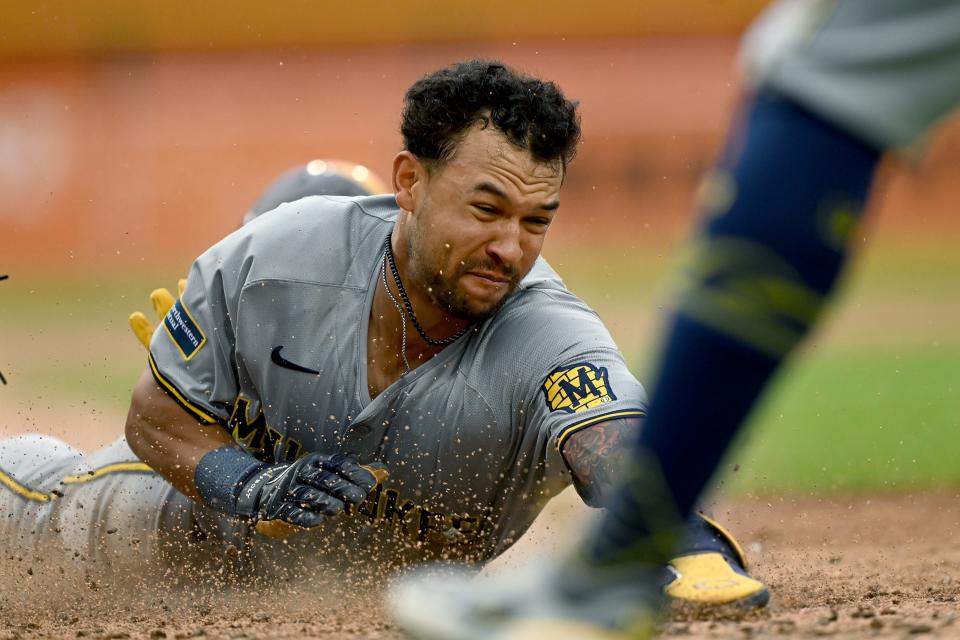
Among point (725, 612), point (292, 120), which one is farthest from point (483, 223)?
point (292, 120)

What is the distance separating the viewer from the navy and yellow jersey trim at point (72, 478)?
3859 mm

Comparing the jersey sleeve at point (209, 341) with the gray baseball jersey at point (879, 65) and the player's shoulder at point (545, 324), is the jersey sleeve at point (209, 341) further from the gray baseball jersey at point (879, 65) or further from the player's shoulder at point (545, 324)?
the gray baseball jersey at point (879, 65)

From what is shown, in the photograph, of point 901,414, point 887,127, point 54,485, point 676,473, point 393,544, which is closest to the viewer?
point 887,127

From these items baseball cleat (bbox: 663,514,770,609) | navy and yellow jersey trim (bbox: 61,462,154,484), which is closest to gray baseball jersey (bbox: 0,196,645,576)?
baseball cleat (bbox: 663,514,770,609)

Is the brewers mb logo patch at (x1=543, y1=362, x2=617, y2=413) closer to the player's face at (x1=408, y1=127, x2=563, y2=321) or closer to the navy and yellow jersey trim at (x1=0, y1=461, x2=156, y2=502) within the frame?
the player's face at (x1=408, y1=127, x2=563, y2=321)

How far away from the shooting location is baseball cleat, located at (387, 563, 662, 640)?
4.29 feet

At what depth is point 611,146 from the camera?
469 inches

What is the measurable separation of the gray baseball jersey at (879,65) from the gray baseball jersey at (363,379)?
1711 millimetres

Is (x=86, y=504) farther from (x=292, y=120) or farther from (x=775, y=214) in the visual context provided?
(x=292, y=120)

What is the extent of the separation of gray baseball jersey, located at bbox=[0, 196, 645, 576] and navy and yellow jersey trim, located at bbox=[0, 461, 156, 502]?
76cm

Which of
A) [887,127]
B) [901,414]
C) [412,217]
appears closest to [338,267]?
[412,217]

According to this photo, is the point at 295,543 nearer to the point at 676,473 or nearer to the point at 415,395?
the point at 415,395

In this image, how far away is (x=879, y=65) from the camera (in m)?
1.13

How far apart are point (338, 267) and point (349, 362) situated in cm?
27
